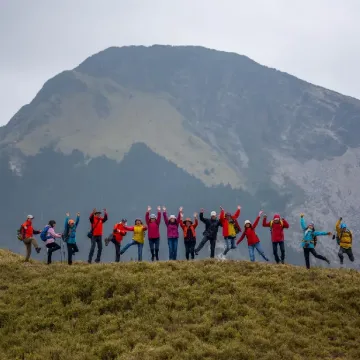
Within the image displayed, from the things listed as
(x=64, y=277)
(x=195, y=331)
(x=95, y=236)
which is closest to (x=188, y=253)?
(x=95, y=236)

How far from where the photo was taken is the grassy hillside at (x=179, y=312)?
16312 mm

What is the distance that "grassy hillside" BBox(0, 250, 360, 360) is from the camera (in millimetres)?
16312

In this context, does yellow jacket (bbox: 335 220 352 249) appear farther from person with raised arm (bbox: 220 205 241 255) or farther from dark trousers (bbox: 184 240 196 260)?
dark trousers (bbox: 184 240 196 260)

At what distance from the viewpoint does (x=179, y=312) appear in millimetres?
18562

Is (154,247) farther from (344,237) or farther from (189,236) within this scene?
(344,237)

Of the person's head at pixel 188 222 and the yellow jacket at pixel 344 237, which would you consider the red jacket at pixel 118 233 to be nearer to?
the person's head at pixel 188 222

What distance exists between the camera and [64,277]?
21766mm

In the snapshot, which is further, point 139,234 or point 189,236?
point 139,234

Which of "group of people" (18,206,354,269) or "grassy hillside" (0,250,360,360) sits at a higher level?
"group of people" (18,206,354,269)

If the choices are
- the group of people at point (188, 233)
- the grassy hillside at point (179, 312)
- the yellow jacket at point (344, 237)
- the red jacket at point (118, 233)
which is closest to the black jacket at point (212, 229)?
the group of people at point (188, 233)

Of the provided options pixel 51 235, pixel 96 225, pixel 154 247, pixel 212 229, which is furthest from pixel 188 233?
pixel 51 235

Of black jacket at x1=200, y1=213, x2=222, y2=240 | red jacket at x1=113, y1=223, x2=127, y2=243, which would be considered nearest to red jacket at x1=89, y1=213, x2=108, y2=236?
red jacket at x1=113, y1=223, x2=127, y2=243

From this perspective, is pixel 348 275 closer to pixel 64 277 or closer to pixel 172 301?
pixel 172 301

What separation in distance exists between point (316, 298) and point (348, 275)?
11.1 ft
